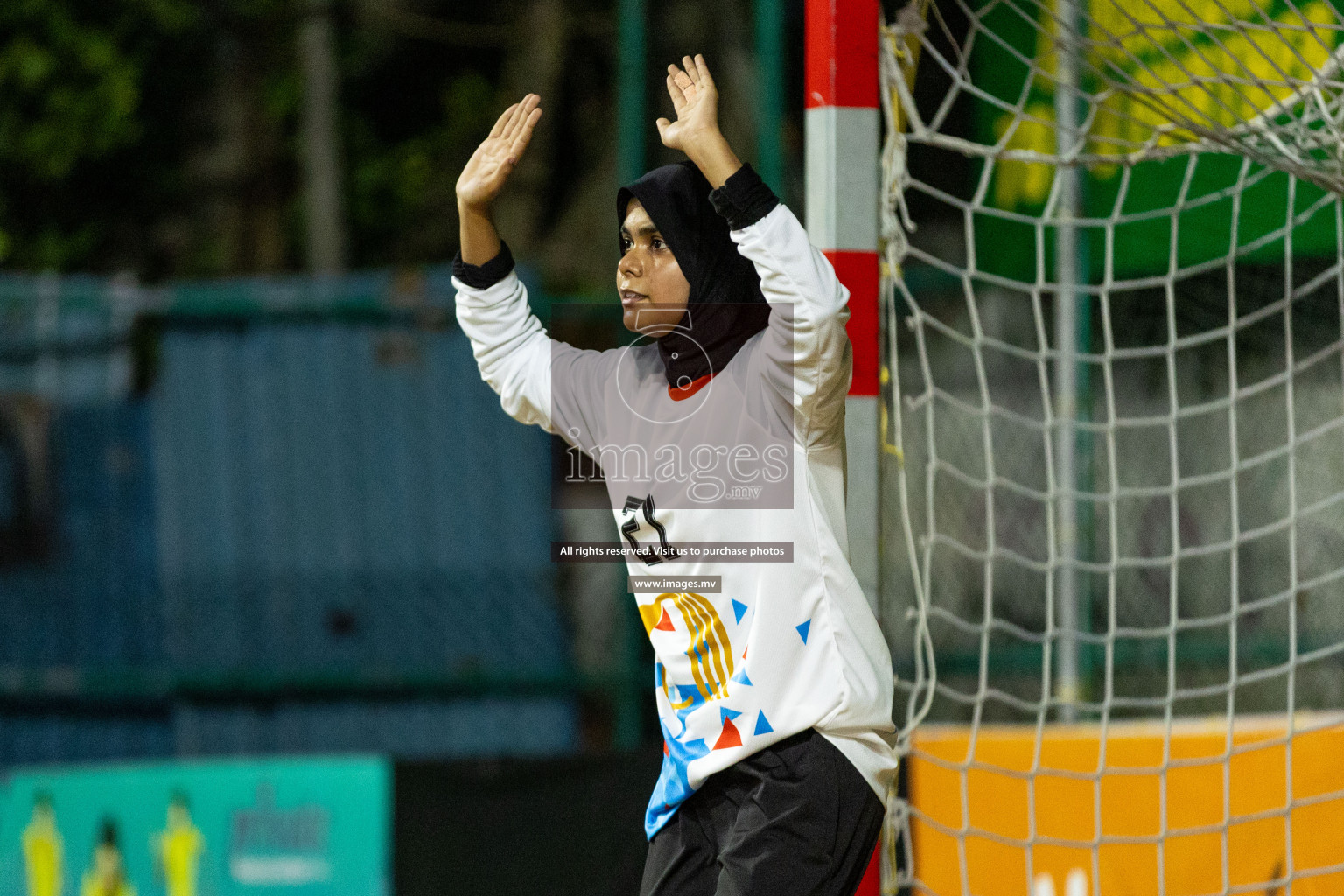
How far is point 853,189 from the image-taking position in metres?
2.93

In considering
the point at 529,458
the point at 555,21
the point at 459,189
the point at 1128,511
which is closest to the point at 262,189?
the point at 555,21

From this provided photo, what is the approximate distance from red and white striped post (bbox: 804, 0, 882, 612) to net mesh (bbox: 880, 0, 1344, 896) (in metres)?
0.26

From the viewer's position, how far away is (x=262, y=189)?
8734 mm

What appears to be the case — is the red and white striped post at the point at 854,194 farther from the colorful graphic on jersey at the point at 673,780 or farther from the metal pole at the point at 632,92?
the metal pole at the point at 632,92

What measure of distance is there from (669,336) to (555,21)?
6.30 m

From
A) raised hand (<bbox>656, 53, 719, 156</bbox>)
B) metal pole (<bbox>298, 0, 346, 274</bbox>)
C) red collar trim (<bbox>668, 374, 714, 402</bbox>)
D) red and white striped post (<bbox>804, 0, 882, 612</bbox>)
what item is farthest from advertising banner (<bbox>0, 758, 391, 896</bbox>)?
metal pole (<bbox>298, 0, 346, 274</bbox>)

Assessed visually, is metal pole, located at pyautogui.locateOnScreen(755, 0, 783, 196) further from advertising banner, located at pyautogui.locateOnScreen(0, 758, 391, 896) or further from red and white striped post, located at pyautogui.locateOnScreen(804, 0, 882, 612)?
advertising banner, located at pyautogui.locateOnScreen(0, 758, 391, 896)

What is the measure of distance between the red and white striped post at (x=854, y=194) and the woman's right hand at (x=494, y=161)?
603 millimetres

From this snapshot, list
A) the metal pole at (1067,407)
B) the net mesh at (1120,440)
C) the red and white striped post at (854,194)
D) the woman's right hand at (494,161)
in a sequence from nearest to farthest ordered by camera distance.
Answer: the woman's right hand at (494,161) → the red and white striped post at (854,194) → the net mesh at (1120,440) → the metal pole at (1067,407)

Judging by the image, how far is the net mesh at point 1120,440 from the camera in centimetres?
351

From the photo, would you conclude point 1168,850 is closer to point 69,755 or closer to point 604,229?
point 69,755

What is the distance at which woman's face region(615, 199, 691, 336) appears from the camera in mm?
2451

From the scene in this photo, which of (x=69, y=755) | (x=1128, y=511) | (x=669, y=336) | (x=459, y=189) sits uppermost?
(x=459, y=189)

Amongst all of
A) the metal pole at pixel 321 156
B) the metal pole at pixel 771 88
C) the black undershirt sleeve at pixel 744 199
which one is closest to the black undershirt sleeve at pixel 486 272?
the black undershirt sleeve at pixel 744 199
